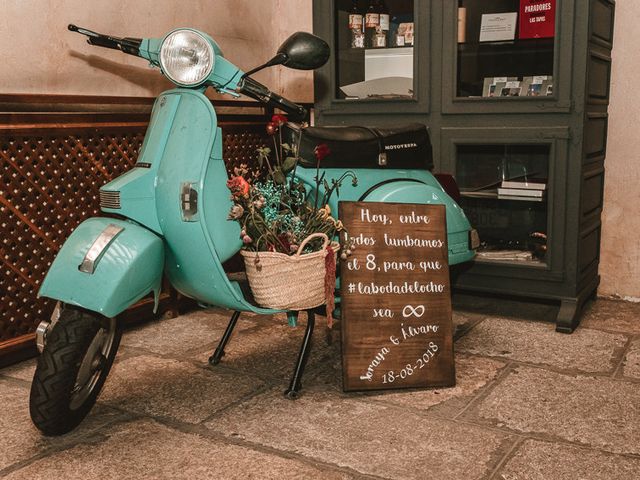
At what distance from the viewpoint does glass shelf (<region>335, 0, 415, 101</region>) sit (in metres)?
3.38

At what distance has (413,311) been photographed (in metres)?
2.42

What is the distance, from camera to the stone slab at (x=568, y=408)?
2.06 m

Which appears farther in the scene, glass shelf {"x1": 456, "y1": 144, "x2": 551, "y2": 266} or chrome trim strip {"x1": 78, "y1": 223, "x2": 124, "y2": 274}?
glass shelf {"x1": 456, "y1": 144, "x2": 551, "y2": 266}

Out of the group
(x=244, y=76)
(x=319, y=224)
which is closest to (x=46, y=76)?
(x=244, y=76)

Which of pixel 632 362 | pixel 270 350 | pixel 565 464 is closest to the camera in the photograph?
pixel 565 464

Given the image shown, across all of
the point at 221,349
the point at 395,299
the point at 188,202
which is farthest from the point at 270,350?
the point at 188,202

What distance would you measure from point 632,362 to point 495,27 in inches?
61.7

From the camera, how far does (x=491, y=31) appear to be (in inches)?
128

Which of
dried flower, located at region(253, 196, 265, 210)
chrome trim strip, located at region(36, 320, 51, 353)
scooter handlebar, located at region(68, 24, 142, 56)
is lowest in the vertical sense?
chrome trim strip, located at region(36, 320, 51, 353)

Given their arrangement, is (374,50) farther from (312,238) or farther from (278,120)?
(312,238)

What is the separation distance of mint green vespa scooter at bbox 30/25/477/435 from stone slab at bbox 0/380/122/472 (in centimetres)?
4

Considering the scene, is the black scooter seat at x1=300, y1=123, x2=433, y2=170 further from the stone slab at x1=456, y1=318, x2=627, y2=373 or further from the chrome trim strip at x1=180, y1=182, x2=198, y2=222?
the stone slab at x1=456, y1=318, x2=627, y2=373

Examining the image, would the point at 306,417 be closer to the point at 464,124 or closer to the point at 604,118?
the point at 464,124

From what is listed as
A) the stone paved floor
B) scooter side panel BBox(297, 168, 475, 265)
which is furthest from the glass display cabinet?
the stone paved floor
